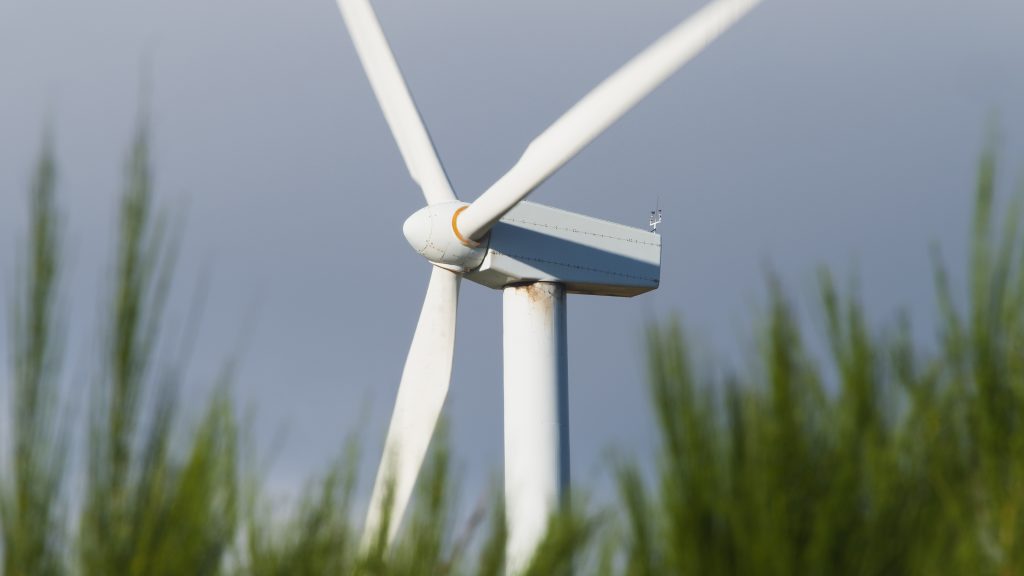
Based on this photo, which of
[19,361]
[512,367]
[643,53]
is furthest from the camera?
[512,367]

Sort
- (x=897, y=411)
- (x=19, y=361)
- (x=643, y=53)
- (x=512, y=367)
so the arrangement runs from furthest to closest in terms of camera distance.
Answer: (x=512, y=367) < (x=643, y=53) < (x=897, y=411) < (x=19, y=361)

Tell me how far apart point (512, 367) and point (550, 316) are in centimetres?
116

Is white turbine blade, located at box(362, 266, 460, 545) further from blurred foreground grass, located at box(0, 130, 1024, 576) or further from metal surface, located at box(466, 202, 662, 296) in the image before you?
blurred foreground grass, located at box(0, 130, 1024, 576)

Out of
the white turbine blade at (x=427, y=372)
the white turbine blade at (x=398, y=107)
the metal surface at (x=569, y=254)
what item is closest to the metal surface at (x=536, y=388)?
the metal surface at (x=569, y=254)

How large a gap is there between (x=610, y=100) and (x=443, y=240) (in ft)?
13.6

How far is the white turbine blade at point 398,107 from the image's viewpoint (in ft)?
81.8

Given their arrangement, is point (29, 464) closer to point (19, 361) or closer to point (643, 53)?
point (19, 361)

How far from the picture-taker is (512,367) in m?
23.2

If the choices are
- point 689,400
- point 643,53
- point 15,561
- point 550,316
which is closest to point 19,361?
point 15,561

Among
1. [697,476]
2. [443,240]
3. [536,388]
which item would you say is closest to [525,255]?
[443,240]

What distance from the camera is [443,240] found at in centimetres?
2358

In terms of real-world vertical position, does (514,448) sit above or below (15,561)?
above

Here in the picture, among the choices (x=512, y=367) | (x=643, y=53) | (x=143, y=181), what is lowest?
(x=143, y=181)

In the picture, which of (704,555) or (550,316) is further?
(550,316)
